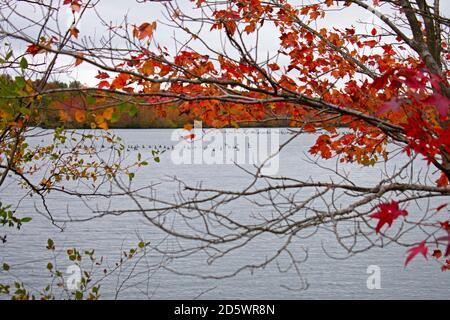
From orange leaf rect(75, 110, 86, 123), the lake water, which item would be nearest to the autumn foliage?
orange leaf rect(75, 110, 86, 123)

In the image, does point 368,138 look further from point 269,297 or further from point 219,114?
point 269,297

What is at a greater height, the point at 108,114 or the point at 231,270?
the point at 108,114

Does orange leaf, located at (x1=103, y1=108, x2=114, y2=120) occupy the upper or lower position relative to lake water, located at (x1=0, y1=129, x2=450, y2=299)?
upper

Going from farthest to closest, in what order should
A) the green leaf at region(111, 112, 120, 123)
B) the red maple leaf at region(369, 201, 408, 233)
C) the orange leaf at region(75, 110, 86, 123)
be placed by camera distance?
the orange leaf at region(75, 110, 86, 123) < the green leaf at region(111, 112, 120, 123) < the red maple leaf at region(369, 201, 408, 233)

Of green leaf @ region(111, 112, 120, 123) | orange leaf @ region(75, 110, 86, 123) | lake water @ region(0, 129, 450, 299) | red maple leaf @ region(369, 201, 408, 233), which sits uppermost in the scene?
orange leaf @ region(75, 110, 86, 123)

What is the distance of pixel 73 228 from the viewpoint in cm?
2272

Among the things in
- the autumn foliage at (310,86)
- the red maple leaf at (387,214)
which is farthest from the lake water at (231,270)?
the red maple leaf at (387,214)

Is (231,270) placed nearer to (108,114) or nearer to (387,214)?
(108,114)

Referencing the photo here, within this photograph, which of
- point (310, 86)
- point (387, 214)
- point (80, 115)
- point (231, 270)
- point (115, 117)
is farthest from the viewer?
point (231, 270)

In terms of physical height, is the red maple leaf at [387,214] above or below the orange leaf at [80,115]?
below

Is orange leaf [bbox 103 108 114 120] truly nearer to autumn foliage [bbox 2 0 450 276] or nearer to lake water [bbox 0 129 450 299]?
autumn foliage [bbox 2 0 450 276]

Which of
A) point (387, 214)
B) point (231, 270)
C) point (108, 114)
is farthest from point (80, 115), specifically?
point (231, 270)

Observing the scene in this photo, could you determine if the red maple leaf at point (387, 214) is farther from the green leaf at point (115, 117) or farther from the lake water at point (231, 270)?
the lake water at point (231, 270)
